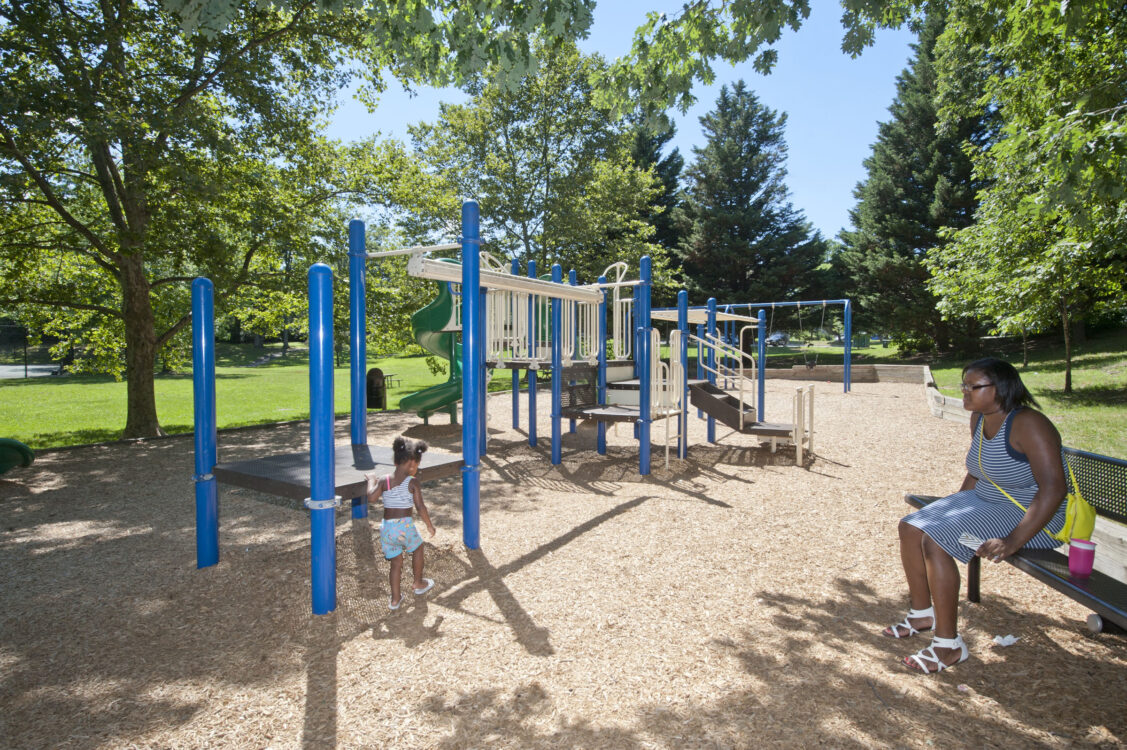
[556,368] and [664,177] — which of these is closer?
[556,368]

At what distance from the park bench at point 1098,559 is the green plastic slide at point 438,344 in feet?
25.1

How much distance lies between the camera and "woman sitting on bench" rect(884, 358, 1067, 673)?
276 cm

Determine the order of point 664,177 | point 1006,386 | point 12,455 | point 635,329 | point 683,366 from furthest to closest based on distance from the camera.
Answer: point 664,177
point 635,329
point 683,366
point 12,455
point 1006,386

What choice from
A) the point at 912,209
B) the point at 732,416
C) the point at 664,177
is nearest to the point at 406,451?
the point at 732,416

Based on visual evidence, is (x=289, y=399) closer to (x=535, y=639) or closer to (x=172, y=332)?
(x=172, y=332)

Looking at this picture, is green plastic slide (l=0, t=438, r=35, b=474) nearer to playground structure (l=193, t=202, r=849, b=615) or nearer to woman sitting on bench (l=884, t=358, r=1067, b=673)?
playground structure (l=193, t=202, r=849, b=615)

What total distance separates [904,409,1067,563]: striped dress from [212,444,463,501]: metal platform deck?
3086 mm

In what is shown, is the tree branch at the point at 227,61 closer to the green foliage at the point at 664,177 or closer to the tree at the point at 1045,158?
the tree at the point at 1045,158

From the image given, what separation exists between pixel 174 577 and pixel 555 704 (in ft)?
10.1

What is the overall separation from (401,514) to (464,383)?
104 centimetres

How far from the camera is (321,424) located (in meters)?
3.43

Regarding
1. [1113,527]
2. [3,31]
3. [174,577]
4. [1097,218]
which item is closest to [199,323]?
[174,577]

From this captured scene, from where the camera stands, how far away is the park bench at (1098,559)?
2592mm

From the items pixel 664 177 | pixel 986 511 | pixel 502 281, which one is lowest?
pixel 986 511
